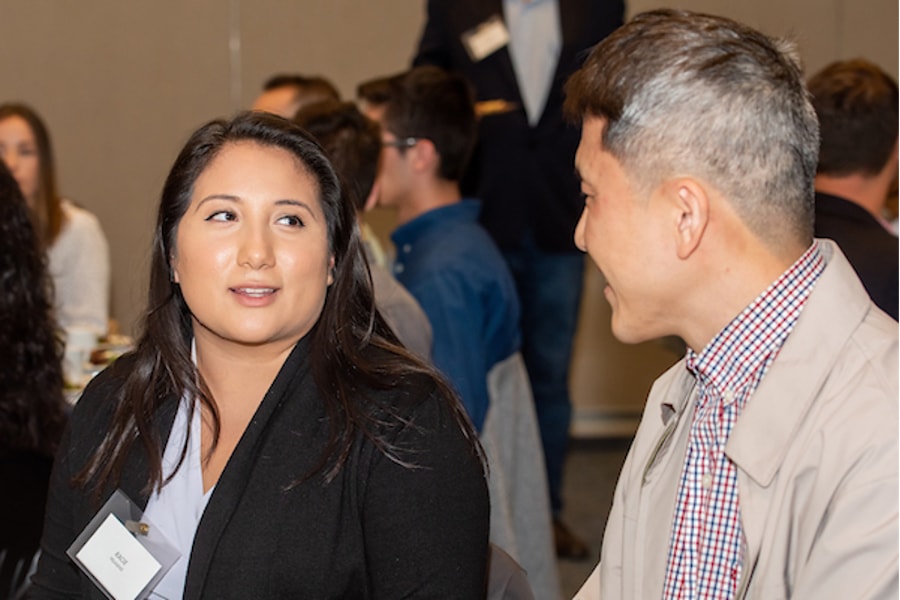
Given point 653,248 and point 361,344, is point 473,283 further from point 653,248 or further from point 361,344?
point 653,248

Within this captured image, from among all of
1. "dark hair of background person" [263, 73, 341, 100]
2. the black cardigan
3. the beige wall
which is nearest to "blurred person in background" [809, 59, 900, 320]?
the black cardigan

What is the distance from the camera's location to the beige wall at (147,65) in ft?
16.6

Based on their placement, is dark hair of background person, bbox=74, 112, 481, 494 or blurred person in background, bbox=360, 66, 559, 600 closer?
dark hair of background person, bbox=74, 112, 481, 494

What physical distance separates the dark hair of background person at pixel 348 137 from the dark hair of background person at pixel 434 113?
1.35 feet

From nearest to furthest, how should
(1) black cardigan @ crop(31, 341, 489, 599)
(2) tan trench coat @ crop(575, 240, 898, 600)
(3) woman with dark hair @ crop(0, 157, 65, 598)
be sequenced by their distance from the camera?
(2) tan trench coat @ crop(575, 240, 898, 600) → (1) black cardigan @ crop(31, 341, 489, 599) → (3) woman with dark hair @ crop(0, 157, 65, 598)

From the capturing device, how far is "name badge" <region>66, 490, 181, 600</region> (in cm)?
167

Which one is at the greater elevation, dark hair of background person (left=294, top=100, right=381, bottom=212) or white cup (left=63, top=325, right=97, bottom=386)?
dark hair of background person (left=294, top=100, right=381, bottom=212)

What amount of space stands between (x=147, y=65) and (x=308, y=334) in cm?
373

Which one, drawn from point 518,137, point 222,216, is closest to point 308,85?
point 518,137

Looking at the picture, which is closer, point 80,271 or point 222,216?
point 222,216

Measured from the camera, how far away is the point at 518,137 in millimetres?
4246

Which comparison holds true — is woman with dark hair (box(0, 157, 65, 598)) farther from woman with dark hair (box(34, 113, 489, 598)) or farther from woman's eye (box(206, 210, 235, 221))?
woman's eye (box(206, 210, 235, 221))

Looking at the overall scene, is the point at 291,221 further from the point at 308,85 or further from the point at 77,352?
the point at 308,85

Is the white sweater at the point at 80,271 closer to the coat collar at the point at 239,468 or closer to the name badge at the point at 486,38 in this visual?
the name badge at the point at 486,38
